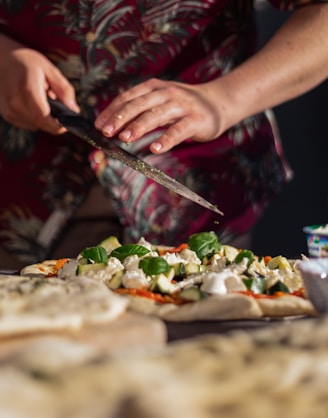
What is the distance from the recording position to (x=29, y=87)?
5.77 feet

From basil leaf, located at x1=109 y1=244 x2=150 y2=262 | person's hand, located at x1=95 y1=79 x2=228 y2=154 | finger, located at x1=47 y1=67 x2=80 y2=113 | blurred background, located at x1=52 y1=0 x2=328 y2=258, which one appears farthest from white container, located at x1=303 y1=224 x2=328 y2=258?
blurred background, located at x1=52 y1=0 x2=328 y2=258

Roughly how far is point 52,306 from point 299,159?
106 inches

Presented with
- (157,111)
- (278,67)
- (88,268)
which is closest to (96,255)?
(88,268)

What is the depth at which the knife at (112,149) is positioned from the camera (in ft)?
4.51

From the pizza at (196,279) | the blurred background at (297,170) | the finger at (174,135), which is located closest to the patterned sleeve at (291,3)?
the finger at (174,135)

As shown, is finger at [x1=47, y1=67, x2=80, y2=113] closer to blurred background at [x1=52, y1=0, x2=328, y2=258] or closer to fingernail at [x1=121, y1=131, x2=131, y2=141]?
fingernail at [x1=121, y1=131, x2=131, y2=141]

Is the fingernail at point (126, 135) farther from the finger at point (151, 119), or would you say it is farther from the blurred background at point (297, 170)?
the blurred background at point (297, 170)

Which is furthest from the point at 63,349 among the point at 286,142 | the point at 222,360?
the point at 286,142

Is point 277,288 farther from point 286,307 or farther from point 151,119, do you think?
point 151,119

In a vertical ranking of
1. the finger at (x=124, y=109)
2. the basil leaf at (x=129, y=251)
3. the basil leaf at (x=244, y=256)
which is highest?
the finger at (x=124, y=109)

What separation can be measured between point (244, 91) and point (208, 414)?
1255mm

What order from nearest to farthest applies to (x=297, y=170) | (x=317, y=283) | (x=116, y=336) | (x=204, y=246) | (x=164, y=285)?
1. (x=116, y=336)
2. (x=317, y=283)
3. (x=164, y=285)
4. (x=204, y=246)
5. (x=297, y=170)

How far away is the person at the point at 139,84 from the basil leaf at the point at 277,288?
0.51 meters

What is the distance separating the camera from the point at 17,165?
1.95m
